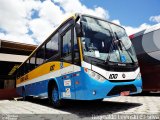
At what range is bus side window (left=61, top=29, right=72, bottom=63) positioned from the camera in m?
7.08

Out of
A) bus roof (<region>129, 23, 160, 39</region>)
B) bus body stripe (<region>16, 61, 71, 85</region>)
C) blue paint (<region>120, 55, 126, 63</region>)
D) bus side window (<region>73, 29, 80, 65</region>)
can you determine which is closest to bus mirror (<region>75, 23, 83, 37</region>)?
bus side window (<region>73, 29, 80, 65</region>)

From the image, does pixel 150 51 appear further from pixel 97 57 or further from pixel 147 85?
pixel 97 57

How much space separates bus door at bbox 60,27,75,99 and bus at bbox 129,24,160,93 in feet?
15.1

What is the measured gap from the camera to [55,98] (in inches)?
324

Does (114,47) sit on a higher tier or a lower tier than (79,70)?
higher

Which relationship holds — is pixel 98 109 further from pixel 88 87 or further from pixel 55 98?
pixel 55 98

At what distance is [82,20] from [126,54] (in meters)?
1.76

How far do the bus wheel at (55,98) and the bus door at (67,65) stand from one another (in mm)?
597

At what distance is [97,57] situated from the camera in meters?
6.27

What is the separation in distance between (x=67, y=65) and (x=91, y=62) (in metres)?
1.27

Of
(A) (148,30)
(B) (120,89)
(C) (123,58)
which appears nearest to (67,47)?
(C) (123,58)

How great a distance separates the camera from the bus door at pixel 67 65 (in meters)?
6.88

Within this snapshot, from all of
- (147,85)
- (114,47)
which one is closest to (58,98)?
(114,47)

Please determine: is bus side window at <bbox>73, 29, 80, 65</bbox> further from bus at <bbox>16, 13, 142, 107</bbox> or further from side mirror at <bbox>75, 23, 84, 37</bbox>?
side mirror at <bbox>75, 23, 84, 37</bbox>
